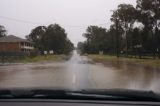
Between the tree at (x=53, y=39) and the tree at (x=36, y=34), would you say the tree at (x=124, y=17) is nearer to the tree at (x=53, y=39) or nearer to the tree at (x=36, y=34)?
the tree at (x=53, y=39)

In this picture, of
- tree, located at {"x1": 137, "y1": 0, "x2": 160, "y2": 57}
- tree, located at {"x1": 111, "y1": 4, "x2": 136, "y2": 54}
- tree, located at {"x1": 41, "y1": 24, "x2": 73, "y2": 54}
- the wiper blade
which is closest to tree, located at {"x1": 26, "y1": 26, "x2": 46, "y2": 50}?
tree, located at {"x1": 41, "y1": 24, "x2": 73, "y2": 54}

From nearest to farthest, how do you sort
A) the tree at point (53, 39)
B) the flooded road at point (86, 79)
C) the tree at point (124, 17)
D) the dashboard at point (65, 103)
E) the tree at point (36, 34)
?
the dashboard at point (65, 103) < the flooded road at point (86, 79) < the tree at point (124, 17) < the tree at point (53, 39) < the tree at point (36, 34)

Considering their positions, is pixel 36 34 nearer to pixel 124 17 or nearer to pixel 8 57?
pixel 124 17

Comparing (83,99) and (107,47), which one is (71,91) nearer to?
(83,99)

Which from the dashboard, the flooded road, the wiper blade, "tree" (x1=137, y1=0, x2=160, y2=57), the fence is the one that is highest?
"tree" (x1=137, y1=0, x2=160, y2=57)

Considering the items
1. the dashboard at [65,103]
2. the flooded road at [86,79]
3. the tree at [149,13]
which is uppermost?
the tree at [149,13]

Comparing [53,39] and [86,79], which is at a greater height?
[53,39]

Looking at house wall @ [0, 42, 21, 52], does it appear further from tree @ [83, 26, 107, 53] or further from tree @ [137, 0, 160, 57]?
tree @ [137, 0, 160, 57]

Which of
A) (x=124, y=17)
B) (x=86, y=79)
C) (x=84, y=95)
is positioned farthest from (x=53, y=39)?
(x=84, y=95)

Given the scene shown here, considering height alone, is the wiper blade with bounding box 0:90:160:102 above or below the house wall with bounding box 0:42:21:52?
below

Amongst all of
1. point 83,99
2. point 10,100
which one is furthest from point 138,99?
point 10,100

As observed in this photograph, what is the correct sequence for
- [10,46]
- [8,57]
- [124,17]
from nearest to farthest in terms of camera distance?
[8,57] < [124,17] < [10,46]

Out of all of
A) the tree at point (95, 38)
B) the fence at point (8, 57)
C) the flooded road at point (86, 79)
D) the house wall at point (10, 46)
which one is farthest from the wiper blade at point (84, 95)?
the tree at point (95, 38)

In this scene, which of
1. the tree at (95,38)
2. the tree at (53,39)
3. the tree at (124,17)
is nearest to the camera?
the tree at (124,17)
